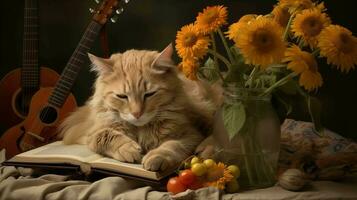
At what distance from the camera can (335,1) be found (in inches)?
77.9

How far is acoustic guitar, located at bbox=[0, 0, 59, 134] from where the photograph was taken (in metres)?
2.01

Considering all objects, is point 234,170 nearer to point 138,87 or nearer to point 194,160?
point 194,160

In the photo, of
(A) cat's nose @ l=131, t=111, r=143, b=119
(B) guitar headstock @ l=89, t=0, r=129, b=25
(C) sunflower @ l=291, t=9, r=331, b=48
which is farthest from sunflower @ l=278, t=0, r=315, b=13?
(B) guitar headstock @ l=89, t=0, r=129, b=25

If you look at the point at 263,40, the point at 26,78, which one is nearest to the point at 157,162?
the point at 263,40

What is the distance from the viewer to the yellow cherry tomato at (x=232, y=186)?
3.95 feet

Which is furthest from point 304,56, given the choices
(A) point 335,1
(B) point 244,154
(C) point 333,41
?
(A) point 335,1

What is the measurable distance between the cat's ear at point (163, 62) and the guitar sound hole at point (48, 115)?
2.12ft

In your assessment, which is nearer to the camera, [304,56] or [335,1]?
[304,56]

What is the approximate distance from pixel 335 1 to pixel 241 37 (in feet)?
3.53

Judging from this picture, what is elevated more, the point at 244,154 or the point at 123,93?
the point at 123,93

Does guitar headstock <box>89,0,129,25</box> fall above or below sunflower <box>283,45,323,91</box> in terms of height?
above

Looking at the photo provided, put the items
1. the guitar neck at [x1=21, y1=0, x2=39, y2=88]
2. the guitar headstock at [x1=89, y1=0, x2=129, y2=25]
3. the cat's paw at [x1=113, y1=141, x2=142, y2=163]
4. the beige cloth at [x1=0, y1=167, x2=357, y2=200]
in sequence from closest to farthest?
the beige cloth at [x1=0, y1=167, x2=357, y2=200]
the cat's paw at [x1=113, y1=141, x2=142, y2=163]
the guitar headstock at [x1=89, y1=0, x2=129, y2=25]
the guitar neck at [x1=21, y1=0, x2=39, y2=88]

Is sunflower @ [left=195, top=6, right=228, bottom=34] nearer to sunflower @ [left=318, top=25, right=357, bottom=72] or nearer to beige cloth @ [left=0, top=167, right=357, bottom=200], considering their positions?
sunflower @ [left=318, top=25, right=357, bottom=72]

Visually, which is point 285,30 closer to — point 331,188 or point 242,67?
point 242,67
